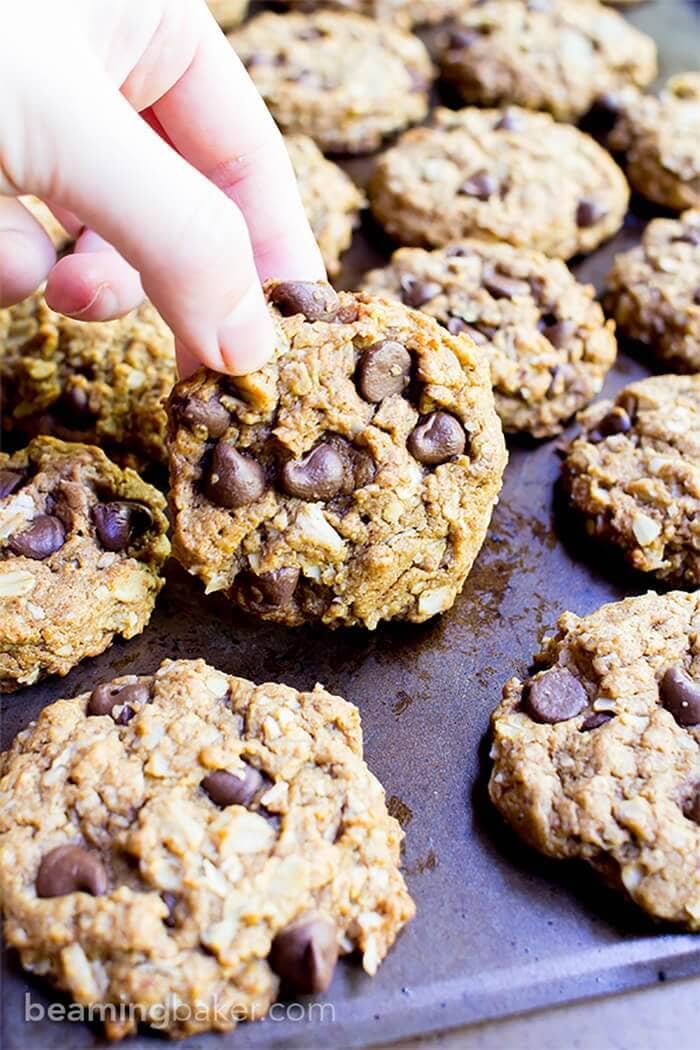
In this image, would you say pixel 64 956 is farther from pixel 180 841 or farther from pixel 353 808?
pixel 353 808

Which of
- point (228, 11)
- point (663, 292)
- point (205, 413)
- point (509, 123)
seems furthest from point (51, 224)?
point (663, 292)

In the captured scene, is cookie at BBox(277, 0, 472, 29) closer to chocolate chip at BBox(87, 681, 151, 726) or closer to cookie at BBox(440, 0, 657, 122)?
cookie at BBox(440, 0, 657, 122)

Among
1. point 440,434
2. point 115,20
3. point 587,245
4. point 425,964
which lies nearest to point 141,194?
point 115,20

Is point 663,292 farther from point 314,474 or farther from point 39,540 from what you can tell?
point 39,540

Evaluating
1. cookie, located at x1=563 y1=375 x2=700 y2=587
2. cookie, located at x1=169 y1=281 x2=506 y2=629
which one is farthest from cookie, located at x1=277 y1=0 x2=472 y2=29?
cookie, located at x1=169 y1=281 x2=506 y2=629

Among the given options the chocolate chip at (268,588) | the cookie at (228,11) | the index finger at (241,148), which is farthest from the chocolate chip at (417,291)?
the cookie at (228,11)

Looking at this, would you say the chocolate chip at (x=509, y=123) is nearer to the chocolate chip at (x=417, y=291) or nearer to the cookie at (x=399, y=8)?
the chocolate chip at (x=417, y=291)
